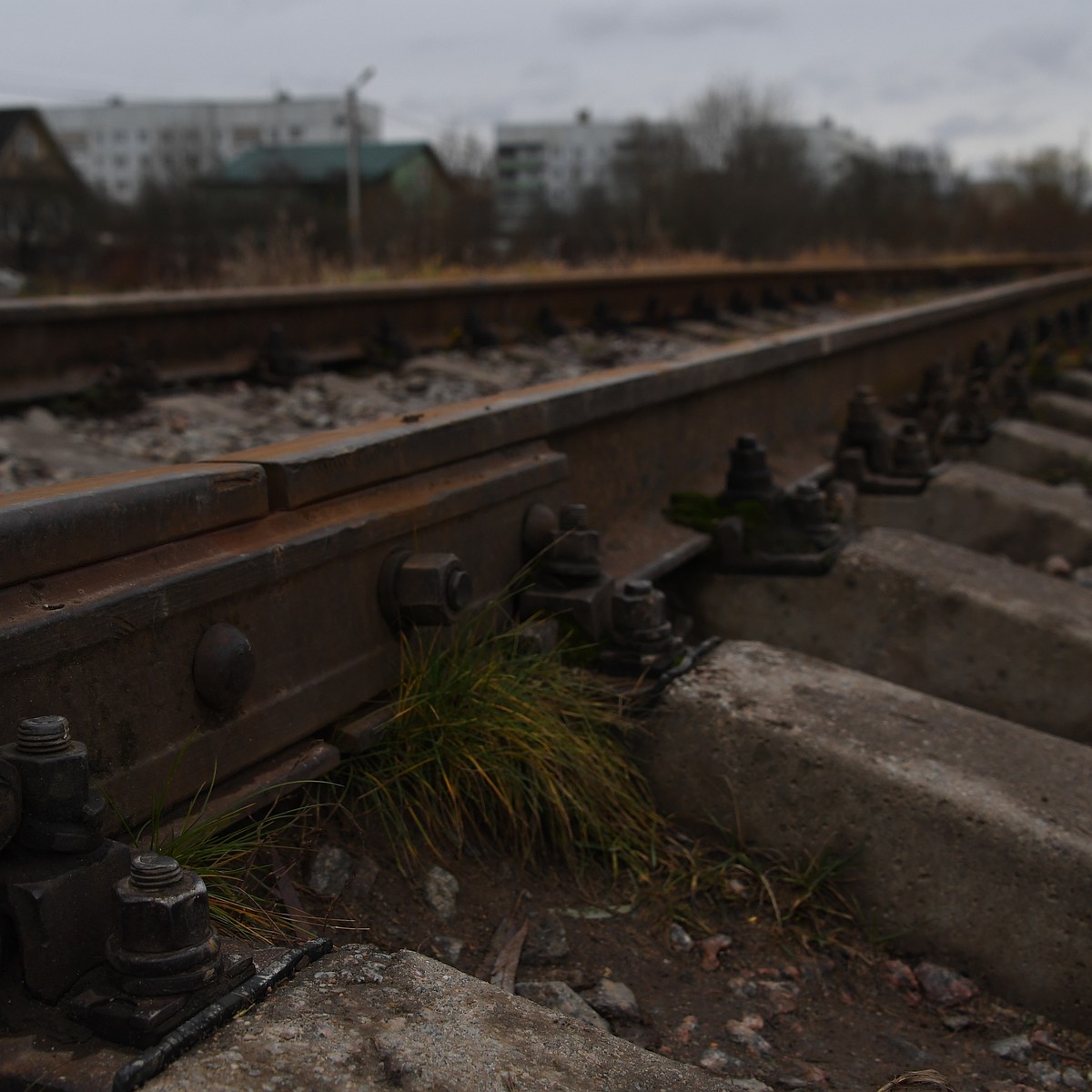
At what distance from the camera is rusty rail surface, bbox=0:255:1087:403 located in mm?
5492

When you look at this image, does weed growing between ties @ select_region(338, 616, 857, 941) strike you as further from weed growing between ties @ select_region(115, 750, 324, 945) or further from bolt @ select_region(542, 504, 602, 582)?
bolt @ select_region(542, 504, 602, 582)

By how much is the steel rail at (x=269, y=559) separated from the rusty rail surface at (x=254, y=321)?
111 inches

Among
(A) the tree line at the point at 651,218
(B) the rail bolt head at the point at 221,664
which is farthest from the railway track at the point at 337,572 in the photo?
(A) the tree line at the point at 651,218

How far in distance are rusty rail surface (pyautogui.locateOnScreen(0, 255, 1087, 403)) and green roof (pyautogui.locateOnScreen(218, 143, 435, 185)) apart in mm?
47359

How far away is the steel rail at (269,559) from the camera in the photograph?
1.80 meters

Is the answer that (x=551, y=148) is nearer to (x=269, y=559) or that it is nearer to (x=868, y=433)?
(x=868, y=433)

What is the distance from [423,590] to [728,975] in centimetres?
97

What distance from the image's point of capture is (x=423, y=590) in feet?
8.35

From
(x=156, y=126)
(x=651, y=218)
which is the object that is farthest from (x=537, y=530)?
(x=156, y=126)

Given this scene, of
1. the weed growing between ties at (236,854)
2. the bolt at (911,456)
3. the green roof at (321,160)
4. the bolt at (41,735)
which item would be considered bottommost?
the bolt at (911,456)

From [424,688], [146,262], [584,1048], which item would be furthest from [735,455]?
[146,262]

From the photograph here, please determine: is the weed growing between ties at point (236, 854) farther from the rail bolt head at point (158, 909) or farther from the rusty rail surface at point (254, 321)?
the rusty rail surface at point (254, 321)

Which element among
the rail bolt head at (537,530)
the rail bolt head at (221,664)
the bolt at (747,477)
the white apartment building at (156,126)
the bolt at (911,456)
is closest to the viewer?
the rail bolt head at (221,664)

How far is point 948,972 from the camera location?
2.56m
